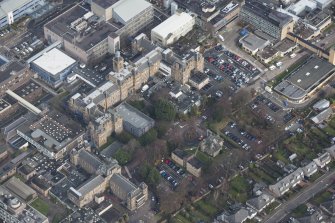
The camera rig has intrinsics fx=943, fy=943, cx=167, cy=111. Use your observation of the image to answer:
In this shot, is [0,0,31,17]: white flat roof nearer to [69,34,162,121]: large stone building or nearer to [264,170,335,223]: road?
[69,34,162,121]: large stone building

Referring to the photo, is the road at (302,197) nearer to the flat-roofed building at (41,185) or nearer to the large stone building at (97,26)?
the flat-roofed building at (41,185)

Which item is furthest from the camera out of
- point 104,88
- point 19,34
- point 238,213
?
point 19,34

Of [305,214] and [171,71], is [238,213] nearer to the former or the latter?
[305,214]

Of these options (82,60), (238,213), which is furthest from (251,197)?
(82,60)

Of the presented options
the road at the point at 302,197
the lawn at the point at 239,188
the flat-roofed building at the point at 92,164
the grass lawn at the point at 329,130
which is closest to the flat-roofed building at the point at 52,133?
the flat-roofed building at the point at 92,164

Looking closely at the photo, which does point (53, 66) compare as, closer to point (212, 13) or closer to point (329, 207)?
point (212, 13)

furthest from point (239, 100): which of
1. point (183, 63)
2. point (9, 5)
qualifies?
point (9, 5)

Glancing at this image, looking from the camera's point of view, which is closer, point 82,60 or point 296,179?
point 296,179
